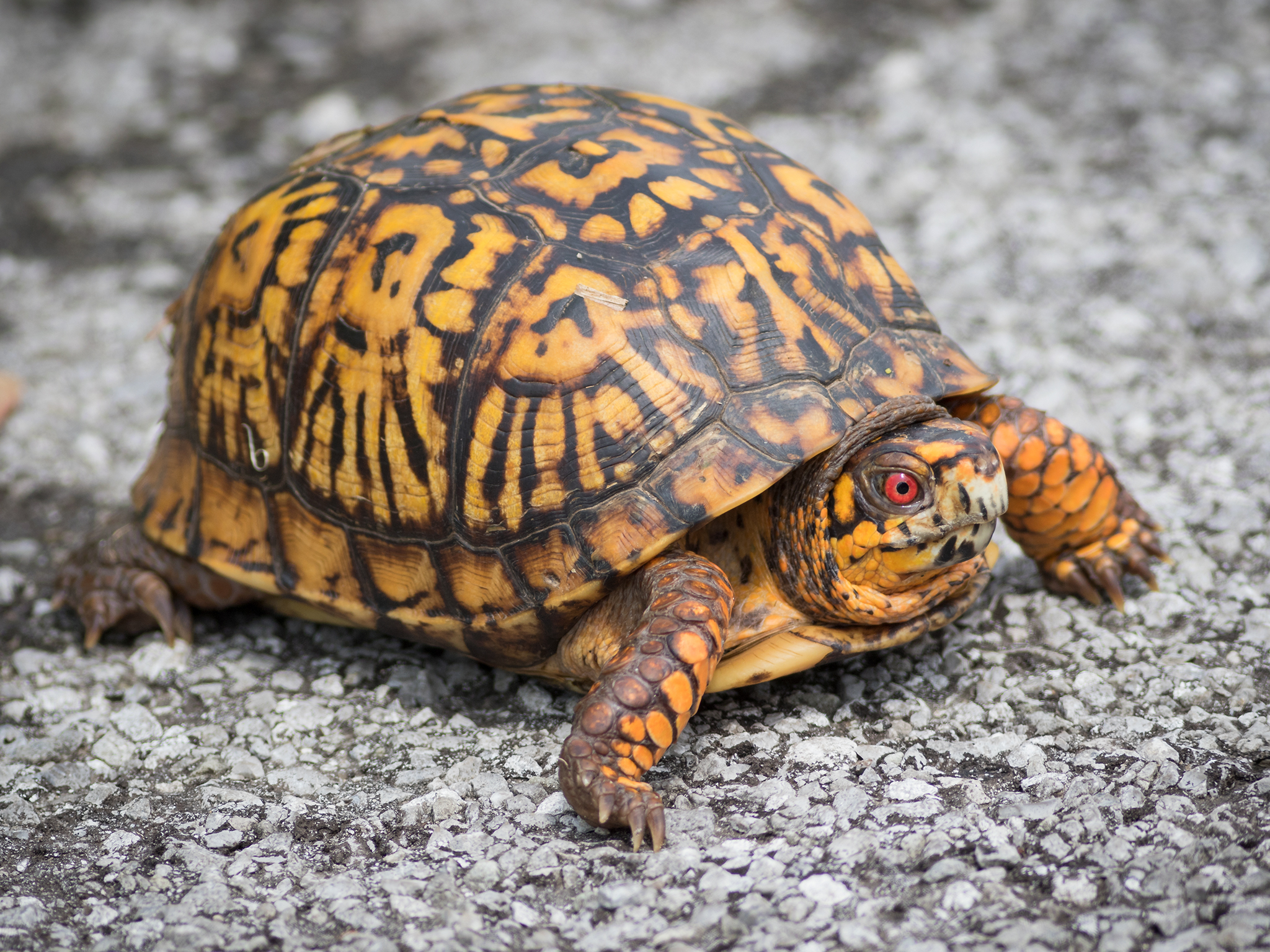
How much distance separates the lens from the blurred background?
4527 mm

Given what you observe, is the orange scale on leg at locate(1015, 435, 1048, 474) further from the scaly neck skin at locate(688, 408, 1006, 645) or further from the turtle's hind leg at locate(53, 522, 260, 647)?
the turtle's hind leg at locate(53, 522, 260, 647)

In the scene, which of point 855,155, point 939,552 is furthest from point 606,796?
point 855,155

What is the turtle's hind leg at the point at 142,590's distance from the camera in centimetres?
367

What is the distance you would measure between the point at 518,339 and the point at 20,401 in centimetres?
314

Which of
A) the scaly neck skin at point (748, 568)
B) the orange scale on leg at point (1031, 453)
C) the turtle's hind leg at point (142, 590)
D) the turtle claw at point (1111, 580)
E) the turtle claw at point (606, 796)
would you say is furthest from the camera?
the turtle's hind leg at point (142, 590)

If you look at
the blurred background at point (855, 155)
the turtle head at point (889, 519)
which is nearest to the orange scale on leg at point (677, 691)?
the turtle head at point (889, 519)

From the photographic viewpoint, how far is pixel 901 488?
9.04 ft

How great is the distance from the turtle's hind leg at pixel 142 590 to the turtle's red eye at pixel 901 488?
2104 mm

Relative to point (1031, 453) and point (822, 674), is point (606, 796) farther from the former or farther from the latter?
point (1031, 453)

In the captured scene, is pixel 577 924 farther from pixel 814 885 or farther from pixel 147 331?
pixel 147 331

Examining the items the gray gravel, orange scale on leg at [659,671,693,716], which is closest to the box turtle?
orange scale on leg at [659,671,693,716]

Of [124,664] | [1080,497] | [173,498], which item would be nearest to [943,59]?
[1080,497]

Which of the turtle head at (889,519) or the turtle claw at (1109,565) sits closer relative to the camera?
the turtle head at (889,519)

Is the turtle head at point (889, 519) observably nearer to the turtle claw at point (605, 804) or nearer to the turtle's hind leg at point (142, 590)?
the turtle claw at point (605, 804)
